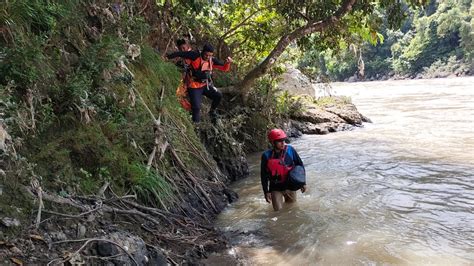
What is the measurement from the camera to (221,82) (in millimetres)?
10430

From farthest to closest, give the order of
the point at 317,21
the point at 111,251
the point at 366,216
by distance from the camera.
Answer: the point at 317,21 → the point at 366,216 → the point at 111,251

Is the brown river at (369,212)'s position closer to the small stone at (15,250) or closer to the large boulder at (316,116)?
the small stone at (15,250)

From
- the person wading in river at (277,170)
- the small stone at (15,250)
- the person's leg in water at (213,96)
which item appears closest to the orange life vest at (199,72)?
the person's leg in water at (213,96)

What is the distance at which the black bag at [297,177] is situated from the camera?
585 centimetres

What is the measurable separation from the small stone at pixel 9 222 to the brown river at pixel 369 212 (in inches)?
88.9

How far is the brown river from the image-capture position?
4.40m

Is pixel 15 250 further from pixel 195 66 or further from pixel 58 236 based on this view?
pixel 195 66

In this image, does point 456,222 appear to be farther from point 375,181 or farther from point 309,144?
point 309,144

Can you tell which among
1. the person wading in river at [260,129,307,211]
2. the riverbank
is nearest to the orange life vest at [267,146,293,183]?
the person wading in river at [260,129,307,211]

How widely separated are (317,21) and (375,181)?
152 inches

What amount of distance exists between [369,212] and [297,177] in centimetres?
108

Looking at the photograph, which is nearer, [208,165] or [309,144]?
[208,165]

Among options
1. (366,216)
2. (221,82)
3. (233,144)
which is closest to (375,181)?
(366,216)

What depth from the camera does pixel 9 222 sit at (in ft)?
9.52
